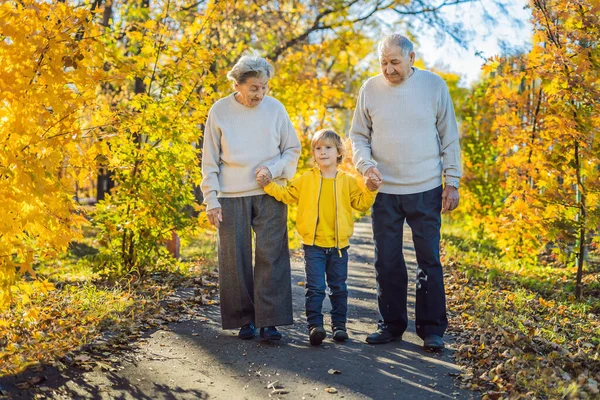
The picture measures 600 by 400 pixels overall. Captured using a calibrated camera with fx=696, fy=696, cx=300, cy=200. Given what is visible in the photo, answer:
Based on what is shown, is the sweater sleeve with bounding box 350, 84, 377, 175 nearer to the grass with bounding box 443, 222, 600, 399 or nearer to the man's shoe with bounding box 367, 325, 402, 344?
the man's shoe with bounding box 367, 325, 402, 344

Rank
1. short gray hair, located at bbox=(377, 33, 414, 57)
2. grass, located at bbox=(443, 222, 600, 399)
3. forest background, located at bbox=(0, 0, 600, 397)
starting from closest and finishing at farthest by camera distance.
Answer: grass, located at bbox=(443, 222, 600, 399) < forest background, located at bbox=(0, 0, 600, 397) < short gray hair, located at bbox=(377, 33, 414, 57)

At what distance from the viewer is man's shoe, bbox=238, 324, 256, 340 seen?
5082mm

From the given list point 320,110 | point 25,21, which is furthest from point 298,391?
point 320,110

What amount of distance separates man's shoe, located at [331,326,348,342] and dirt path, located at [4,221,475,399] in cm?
6

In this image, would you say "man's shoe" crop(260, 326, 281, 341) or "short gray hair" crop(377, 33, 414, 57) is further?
"man's shoe" crop(260, 326, 281, 341)

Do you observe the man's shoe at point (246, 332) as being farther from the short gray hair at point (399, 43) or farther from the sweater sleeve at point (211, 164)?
the short gray hair at point (399, 43)

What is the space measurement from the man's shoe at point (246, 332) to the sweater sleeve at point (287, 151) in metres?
1.13

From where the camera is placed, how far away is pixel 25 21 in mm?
4297

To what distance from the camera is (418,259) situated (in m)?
4.88

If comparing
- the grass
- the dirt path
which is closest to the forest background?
the grass

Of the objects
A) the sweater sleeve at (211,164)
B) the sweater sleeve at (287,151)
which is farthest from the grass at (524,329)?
the sweater sleeve at (211,164)

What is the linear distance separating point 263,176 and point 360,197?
0.71 m

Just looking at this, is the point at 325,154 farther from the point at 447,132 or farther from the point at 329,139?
the point at 447,132

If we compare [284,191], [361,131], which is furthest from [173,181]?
[361,131]
